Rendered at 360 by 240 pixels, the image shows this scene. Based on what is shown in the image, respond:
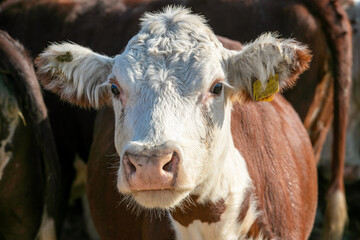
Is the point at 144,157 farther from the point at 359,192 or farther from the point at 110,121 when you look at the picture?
the point at 359,192

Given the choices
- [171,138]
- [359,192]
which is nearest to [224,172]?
[171,138]

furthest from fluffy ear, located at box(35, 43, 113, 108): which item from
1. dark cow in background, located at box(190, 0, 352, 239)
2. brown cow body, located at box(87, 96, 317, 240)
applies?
dark cow in background, located at box(190, 0, 352, 239)

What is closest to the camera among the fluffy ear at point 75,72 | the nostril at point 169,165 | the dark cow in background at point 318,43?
the nostril at point 169,165

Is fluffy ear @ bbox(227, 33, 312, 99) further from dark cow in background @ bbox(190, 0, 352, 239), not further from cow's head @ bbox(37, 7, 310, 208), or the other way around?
dark cow in background @ bbox(190, 0, 352, 239)

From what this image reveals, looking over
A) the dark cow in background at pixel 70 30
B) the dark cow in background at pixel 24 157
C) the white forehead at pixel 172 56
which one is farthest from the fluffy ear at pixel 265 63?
the dark cow in background at pixel 70 30

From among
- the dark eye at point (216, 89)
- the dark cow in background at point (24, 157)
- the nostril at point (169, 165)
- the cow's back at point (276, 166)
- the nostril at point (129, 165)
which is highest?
the dark eye at point (216, 89)

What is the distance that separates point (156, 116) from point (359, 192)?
4.76m

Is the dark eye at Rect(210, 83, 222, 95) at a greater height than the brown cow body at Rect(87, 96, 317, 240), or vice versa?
the dark eye at Rect(210, 83, 222, 95)

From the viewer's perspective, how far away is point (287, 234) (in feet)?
11.2

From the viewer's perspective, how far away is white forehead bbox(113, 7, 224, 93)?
3002 millimetres

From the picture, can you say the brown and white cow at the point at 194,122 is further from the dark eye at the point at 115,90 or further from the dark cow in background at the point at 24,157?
the dark cow in background at the point at 24,157

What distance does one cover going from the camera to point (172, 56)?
3.09 meters

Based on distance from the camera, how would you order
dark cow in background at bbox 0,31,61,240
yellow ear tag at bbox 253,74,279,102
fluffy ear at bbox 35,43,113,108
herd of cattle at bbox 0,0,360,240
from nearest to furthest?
herd of cattle at bbox 0,0,360,240
yellow ear tag at bbox 253,74,279,102
fluffy ear at bbox 35,43,113,108
dark cow in background at bbox 0,31,61,240

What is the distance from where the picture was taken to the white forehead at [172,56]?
3.00m
